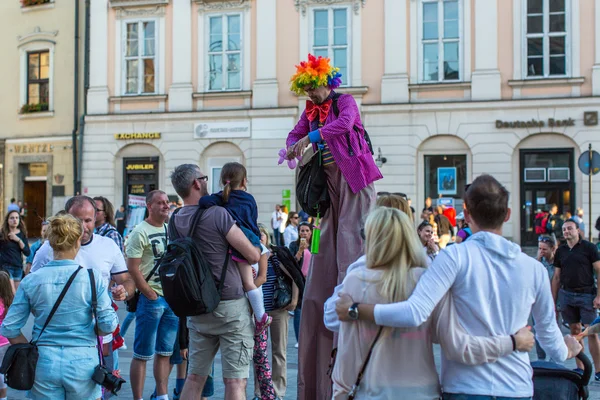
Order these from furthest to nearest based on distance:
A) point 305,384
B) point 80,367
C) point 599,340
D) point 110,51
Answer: point 110,51, point 599,340, point 305,384, point 80,367

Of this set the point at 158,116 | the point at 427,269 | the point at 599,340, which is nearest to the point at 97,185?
the point at 158,116

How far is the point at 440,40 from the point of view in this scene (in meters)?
23.2

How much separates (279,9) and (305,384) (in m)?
21.2

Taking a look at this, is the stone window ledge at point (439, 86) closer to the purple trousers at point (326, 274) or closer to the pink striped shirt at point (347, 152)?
the pink striped shirt at point (347, 152)

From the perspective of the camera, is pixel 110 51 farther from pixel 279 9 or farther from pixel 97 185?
pixel 279 9

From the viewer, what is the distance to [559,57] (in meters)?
22.4

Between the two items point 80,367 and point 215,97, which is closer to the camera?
point 80,367

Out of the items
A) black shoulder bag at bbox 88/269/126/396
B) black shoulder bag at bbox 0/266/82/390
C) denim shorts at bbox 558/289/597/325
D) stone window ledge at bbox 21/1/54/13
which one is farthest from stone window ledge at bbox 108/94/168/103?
black shoulder bag at bbox 0/266/82/390

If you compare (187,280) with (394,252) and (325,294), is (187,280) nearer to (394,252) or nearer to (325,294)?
(325,294)

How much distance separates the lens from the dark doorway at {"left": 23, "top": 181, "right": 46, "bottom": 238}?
28.3 metres

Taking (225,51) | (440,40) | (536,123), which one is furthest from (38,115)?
(536,123)

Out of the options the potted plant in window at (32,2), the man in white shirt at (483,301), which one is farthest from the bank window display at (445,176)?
the man in white shirt at (483,301)

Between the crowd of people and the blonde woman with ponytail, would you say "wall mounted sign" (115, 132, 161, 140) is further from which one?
the blonde woman with ponytail

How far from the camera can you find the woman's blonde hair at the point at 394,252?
3096 mm
